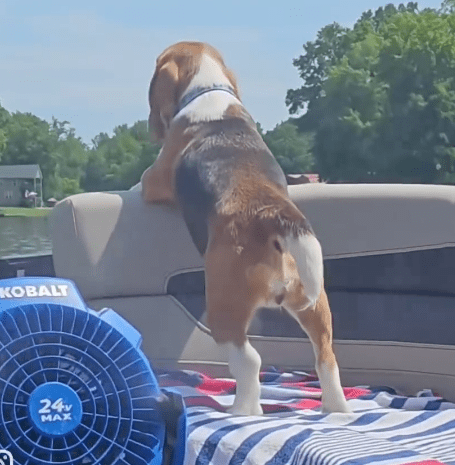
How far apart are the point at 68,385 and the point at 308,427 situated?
59 centimetres

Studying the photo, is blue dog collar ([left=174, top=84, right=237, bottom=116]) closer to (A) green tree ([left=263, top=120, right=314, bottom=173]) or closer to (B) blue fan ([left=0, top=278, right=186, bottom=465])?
(A) green tree ([left=263, top=120, right=314, bottom=173])

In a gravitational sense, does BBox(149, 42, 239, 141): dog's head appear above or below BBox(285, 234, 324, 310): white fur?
above

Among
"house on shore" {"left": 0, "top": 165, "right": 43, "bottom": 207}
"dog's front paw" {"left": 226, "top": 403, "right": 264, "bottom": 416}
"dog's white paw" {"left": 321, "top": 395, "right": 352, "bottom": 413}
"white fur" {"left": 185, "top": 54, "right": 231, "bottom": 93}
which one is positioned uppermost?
"white fur" {"left": 185, "top": 54, "right": 231, "bottom": 93}

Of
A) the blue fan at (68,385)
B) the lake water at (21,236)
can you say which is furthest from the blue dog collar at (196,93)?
the blue fan at (68,385)

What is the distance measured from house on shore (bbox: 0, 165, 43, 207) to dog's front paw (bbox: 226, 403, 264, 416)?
52 centimetres

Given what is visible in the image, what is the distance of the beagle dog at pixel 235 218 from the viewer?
1.79 m

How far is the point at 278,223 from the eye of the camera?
1.78 m

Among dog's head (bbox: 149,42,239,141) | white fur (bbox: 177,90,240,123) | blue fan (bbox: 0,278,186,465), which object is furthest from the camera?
dog's head (bbox: 149,42,239,141)

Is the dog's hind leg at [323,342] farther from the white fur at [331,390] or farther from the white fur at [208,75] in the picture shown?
the white fur at [208,75]

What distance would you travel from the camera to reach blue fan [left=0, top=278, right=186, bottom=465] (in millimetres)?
955

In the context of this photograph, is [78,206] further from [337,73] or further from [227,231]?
[337,73]

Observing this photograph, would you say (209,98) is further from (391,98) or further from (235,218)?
(391,98)

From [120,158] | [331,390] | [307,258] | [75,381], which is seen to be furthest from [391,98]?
[75,381]

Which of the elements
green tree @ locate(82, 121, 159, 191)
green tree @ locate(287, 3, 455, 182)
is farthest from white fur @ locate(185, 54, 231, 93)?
green tree @ locate(287, 3, 455, 182)
